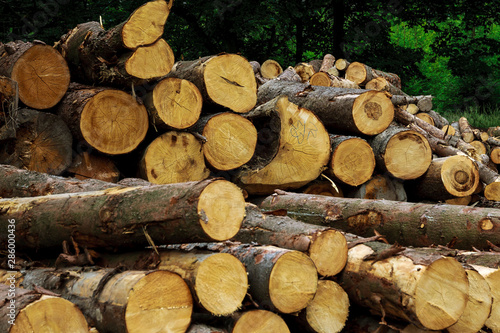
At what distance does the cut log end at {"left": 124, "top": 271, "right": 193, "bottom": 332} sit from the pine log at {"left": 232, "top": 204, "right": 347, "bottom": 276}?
32.1 inches

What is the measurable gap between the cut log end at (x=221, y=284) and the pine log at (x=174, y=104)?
87.8 inches

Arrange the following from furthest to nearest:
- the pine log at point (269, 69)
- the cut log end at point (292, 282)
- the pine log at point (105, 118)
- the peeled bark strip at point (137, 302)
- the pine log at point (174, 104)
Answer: the pine log at point (269, 69)
the pine log at point (174, 104)
the pine log at point (105, 118)
the cut log end at point (292, 282)
the peeled bark strip at point (137, 302)

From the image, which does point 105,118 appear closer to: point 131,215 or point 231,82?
point 231,82

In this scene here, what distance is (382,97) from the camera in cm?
525

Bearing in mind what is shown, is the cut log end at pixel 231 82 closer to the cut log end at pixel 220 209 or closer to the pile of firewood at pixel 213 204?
the pile of firewood at pixel 213 204

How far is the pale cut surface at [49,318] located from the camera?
1.95 metres

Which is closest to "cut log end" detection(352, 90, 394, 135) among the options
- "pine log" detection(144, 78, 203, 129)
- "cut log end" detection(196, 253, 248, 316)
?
"pine log" detection(144, 78, 203, 129)

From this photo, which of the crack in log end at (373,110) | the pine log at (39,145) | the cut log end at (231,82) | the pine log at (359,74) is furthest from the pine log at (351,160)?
the pine log at (359,74)

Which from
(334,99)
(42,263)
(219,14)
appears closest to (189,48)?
(219,14)

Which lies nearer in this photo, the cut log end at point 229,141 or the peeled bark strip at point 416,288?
the peeled bark strip at point 416,288

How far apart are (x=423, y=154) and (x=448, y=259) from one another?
8.88 ft

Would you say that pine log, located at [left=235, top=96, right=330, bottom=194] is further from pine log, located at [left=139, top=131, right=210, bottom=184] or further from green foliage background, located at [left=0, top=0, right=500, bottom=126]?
green foliage background, located at [left=0, top=0, right=500, bottom=126]

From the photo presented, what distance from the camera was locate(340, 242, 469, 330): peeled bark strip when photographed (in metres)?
2.56

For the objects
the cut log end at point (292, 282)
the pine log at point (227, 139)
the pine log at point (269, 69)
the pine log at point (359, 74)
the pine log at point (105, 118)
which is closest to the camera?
the cut log end at point (292, 282)
